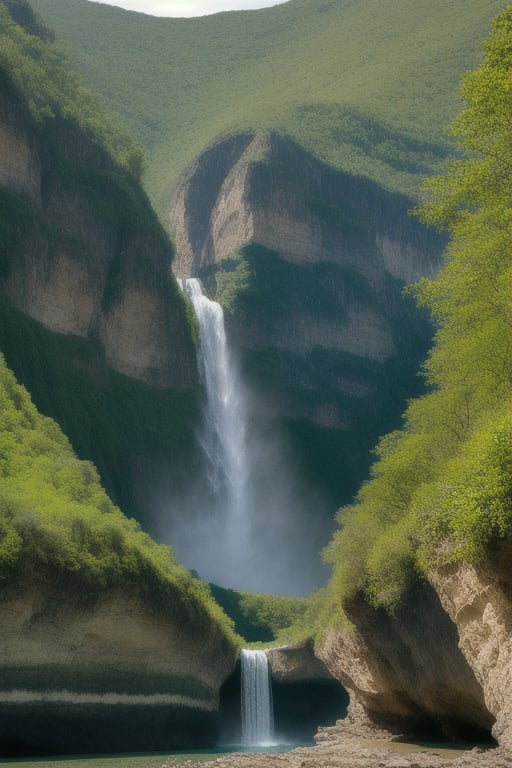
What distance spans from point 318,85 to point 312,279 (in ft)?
192

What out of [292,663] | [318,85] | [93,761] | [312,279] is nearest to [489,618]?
[93,761]

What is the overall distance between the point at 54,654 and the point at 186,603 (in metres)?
10.1

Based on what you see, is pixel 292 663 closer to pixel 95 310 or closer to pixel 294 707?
pixel 294 707

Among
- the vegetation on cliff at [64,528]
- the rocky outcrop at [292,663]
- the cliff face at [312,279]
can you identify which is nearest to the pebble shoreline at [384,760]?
the vegetation on cliff at [64,528]

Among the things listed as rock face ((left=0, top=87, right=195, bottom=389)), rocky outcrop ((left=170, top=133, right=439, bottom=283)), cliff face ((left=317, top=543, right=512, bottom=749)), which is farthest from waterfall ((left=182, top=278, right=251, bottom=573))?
cliff face ((left=317, top=543, right=512, bottom=749))

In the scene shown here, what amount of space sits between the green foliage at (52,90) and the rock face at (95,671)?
50.8 metres

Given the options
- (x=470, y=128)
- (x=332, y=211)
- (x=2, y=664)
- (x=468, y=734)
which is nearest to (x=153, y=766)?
(x=2, y=664)

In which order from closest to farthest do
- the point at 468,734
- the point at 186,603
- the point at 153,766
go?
the point at 153,766, the point at 468,734, the point at 186,603

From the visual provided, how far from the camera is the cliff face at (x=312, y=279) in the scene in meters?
110

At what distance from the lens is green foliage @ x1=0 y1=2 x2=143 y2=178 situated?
83.8 meters

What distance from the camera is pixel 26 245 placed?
76375mm

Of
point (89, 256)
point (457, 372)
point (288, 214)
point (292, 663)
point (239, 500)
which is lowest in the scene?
point (292, 663)

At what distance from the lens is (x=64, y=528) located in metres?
37.6

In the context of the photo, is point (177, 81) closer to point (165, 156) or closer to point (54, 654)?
point (165, 156)
